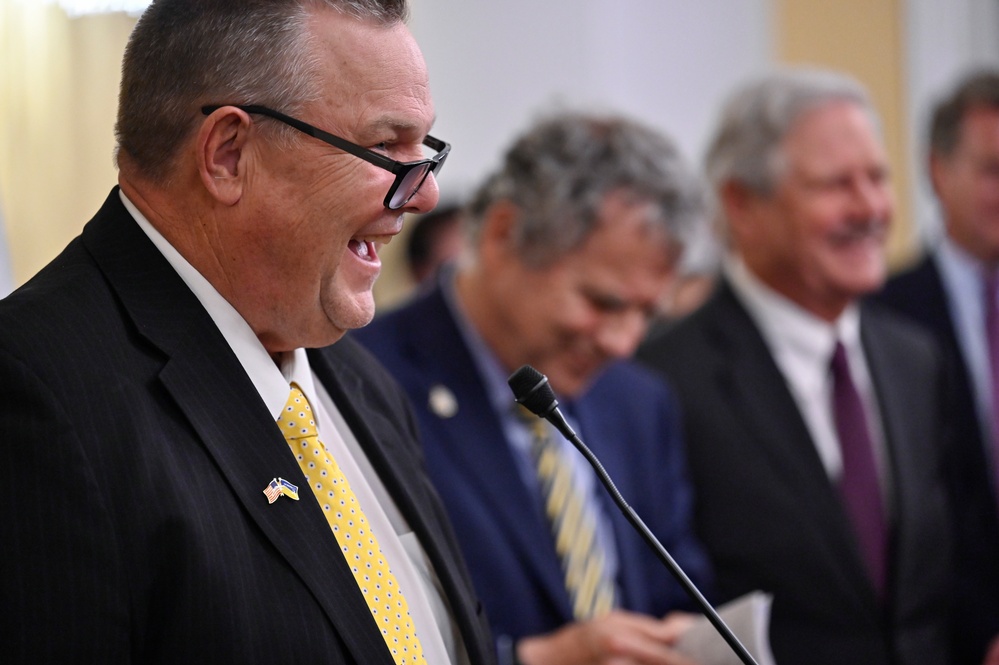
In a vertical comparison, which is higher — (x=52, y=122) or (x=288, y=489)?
(x=52, y=122)

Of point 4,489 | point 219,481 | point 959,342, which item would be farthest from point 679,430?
point 4,489

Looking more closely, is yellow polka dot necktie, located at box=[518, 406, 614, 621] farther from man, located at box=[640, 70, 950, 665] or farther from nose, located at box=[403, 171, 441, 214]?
nose, located at box=[403, 171, 441, 214]

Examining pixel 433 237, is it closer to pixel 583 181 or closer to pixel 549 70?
pixel 549 70

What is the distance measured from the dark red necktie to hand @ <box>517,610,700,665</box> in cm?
67

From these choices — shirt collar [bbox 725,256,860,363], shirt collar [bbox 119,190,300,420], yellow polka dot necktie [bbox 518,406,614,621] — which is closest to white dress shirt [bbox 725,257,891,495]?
shirt collar [bbox 725,256,860,363]

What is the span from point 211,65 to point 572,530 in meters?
1.30

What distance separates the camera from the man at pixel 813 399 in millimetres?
2510

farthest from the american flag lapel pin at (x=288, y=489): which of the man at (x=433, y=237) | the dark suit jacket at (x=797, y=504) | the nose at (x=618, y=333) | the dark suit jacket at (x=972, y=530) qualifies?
the man at (x=433, y=237)

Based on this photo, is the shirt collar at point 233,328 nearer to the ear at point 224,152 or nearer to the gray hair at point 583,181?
the ear at point 224,152

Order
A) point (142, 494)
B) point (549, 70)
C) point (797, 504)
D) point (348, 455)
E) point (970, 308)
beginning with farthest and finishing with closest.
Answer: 1. point (549, 70)
2. point (970, 308)
3. point (797, 504)
4. point (348, 455)
5. point (142, 494)

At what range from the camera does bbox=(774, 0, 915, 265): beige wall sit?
18.7 feet

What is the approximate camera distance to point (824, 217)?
2.86 meters

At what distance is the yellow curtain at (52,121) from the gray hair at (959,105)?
2.60m

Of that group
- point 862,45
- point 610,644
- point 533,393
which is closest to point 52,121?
point 533,393
